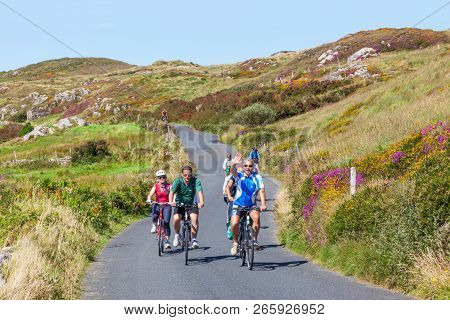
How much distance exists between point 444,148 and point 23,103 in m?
147

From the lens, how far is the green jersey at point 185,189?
1330 centimetres

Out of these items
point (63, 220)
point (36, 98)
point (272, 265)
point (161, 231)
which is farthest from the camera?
point (36, 98)

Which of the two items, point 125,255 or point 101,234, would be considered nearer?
point 125,255

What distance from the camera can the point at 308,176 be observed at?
1953 cm

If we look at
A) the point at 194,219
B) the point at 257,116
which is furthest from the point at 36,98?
the point at 194,219

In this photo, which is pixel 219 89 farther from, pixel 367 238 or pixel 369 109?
pixel 367 238

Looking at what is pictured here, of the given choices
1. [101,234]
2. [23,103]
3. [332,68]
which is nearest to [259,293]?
[101,234]

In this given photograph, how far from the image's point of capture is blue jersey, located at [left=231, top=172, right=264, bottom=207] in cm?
1198

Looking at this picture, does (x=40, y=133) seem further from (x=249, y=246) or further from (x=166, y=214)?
(x=249, y=246)

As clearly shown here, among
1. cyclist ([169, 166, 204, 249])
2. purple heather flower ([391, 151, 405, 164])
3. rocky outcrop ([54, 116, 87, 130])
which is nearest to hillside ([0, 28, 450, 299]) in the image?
purple heather flower ([391, 151, 405, 164])

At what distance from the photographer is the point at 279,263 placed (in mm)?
12914

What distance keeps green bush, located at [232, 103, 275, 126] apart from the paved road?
137 ft

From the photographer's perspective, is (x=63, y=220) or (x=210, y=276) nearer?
(x=210, y=276)

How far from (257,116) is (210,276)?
5035 centimetres
